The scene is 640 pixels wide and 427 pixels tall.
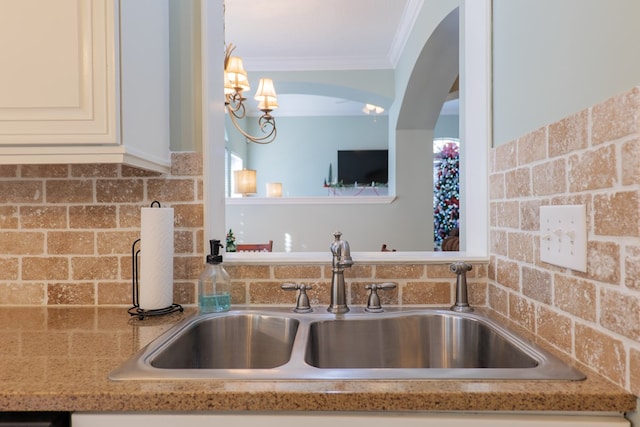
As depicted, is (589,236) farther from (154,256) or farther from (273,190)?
(273,190)

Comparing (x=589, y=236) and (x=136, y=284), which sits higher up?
(x=589, y=236)

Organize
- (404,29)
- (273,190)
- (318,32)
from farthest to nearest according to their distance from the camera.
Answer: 1. (273,190)
2. (318,32)
3. (404,29)

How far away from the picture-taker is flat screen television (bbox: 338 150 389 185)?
7.19 meters

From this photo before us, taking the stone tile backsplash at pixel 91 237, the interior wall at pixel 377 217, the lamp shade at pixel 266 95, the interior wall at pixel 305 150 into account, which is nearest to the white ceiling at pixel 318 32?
the interior wall at pixel 377 217

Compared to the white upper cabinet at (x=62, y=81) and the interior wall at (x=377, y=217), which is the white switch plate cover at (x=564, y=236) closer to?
the white upper cabinet at (x=62, y=81)

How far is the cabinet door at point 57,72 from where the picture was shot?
950 mm

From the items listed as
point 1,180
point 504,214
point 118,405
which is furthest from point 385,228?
point 118,405

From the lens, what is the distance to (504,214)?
3.63 feet

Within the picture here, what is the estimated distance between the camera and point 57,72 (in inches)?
37.6

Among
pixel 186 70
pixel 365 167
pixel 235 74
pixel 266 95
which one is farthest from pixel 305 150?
pixel 186 70

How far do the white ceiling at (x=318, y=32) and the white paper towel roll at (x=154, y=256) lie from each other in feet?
8.95

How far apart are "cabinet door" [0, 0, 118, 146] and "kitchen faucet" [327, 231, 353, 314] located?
2.06ft

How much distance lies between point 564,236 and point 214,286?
0.86 meters

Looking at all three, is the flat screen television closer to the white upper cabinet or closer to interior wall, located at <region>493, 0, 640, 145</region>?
interior wall, located at <region>493, 0, 640, 145</region>
